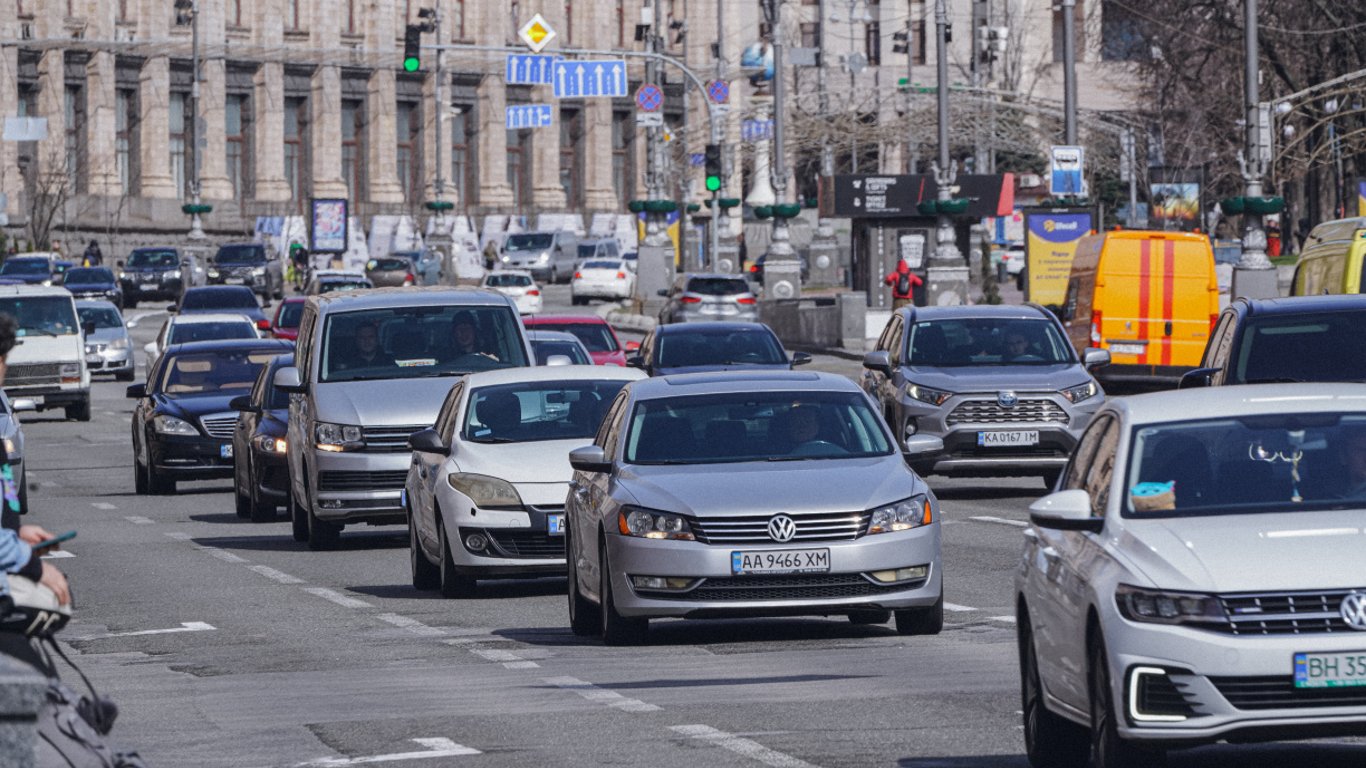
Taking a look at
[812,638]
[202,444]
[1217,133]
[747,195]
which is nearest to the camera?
[812,638]

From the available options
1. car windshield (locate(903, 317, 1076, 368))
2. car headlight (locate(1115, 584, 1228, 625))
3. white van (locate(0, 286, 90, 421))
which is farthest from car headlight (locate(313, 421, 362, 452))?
white van (locate(0, 286, 90, 421))

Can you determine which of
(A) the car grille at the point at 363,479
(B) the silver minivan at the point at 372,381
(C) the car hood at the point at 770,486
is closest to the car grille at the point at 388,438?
(B) the silver minivan at the point at 372,381

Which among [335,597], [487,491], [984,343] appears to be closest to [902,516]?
[487,491]

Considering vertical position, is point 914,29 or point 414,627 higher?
point 914,29

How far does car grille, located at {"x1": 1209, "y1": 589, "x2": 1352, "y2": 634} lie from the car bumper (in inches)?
212

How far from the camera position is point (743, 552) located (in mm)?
13680

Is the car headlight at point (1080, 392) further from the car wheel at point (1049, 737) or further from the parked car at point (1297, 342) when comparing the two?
the car wheel at point (1049, 737)

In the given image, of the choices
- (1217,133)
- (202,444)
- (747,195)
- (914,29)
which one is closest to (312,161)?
(747,195)

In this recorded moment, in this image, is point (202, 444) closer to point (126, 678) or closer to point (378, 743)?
point (126, 678)

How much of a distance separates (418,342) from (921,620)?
925 centimetres

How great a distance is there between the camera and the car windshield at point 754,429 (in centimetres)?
1470

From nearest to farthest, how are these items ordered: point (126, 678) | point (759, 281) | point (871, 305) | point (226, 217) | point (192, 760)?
point (192, 760), point (126, 678), point (871, 305), point (759, 281), point (226, 217)

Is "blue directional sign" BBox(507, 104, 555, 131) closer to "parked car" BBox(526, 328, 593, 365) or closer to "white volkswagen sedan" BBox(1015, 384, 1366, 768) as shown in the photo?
"parked car" BBox(526, 328, 593, 365)

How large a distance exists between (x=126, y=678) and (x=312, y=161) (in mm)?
95154
